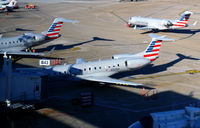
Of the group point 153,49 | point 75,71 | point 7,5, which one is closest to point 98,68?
point 75,71

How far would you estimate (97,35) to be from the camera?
58062 millimetres

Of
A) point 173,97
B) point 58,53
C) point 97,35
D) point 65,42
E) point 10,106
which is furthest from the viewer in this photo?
point 97,35

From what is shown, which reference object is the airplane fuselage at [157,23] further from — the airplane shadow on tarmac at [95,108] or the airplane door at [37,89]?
the airplane door at [37,89]

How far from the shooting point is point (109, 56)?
144 ft

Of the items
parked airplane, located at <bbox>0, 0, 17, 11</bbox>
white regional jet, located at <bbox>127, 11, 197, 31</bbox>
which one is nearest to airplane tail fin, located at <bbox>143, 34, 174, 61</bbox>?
white regional jet, located at <bbox>127, 11, 197, 31</bbox>

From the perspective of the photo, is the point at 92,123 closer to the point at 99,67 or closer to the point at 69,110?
the point at 69,110

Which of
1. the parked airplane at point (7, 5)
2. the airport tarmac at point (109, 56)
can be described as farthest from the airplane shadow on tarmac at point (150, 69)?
the parked airplane at point (7, 5)

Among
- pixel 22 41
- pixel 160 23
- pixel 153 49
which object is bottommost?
pixel 153 49

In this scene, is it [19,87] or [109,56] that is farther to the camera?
[109,56]

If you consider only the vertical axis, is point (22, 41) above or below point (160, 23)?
below

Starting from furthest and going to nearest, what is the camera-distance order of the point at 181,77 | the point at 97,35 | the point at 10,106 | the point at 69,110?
the point at 97,35 < the point at 181,77 < the point at 69,110 < the point at 10,106

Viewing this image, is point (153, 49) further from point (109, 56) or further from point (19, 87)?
point (19, 87)

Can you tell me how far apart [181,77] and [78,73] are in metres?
13.1

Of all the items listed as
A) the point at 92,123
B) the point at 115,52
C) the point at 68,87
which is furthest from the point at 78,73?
the point at 115,52
